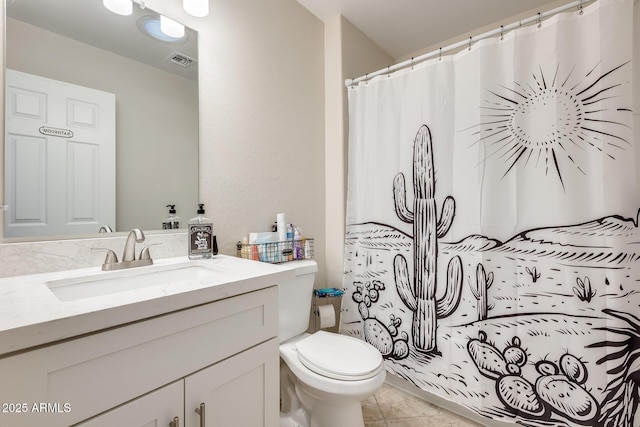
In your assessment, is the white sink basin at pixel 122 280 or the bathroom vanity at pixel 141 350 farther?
the white sink basin at pixel 122 280

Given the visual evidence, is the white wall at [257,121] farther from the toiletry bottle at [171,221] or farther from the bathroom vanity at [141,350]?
the bathroom vanity at [141,350]

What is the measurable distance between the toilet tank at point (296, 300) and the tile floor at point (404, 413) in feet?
2.03

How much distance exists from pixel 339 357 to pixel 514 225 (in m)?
1.00

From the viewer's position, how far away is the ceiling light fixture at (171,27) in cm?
125

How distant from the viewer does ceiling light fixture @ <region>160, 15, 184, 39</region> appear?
4.11 ft

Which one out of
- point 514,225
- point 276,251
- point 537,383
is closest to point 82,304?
point 276,251

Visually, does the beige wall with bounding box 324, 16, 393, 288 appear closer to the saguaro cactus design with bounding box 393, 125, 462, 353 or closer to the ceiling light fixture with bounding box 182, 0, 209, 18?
the saguaro cactus design with bounding box 393, 125, 462, 353

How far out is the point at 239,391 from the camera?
0.88 meters

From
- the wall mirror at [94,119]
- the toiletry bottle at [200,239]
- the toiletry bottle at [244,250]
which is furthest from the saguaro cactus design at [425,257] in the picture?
the wall mirror at [94,119]

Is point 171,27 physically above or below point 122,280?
above

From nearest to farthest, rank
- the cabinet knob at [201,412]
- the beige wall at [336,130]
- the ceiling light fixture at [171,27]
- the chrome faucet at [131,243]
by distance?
the cabinet knob at [201,412], the chrome faucet at [131,243], the ceiling light fixture at [171,27], the beige wall at [336,130]

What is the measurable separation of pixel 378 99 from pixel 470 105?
536mm

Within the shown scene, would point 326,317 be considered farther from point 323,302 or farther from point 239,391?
point 239,391

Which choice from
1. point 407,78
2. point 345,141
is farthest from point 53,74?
point 407,78
